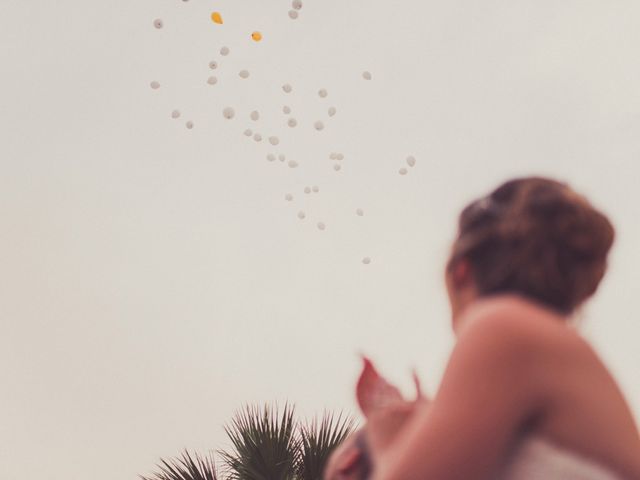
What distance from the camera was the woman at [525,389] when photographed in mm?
1167

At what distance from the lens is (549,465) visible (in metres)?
1.19

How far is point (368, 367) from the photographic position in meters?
1.39

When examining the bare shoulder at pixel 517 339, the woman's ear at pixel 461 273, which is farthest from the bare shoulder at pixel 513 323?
the woman's ear at pixel 461 273

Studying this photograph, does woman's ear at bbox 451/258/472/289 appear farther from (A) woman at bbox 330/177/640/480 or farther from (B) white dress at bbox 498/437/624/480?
(B) white dress at bbox 498/437/624/480

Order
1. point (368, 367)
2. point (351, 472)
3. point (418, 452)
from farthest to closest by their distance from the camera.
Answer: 1. point (368, 367)
2. point (351, 472)
3. point (418, 452)

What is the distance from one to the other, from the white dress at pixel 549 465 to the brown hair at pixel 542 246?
260mm

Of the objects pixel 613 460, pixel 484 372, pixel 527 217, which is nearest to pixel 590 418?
pixel 613 460

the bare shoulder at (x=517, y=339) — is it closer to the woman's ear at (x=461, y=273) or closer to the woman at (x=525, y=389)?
the woman at (x=525, y=389)

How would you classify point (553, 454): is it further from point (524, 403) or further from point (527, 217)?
point (527, 217)

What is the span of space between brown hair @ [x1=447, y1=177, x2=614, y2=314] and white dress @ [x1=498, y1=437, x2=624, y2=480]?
0.26 metres

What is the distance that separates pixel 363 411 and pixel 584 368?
345 mm

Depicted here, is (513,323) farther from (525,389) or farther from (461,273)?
(461,273)

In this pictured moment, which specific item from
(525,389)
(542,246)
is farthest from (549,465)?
(542,246)

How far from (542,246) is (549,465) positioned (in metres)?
0.35
